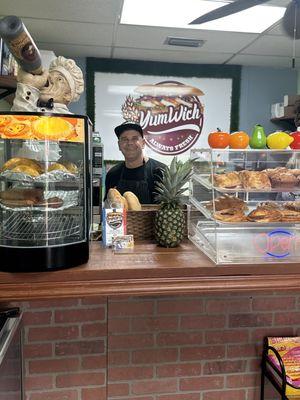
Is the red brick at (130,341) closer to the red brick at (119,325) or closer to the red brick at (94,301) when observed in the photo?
the red brick at (119,325)

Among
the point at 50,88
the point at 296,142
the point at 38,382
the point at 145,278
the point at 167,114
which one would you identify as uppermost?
the point at 167,114

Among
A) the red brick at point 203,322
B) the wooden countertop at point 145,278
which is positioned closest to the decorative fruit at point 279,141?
the wooden countertop at point 145,278

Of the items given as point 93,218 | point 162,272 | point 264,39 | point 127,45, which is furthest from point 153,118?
point 162,272

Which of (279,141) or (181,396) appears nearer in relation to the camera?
(279,141)

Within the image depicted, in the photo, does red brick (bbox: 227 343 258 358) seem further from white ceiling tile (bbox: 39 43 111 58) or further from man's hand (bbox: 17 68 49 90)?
white ceiling tile (bbox: 39 43 111 58)

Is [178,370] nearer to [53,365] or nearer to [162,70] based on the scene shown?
[53,365]

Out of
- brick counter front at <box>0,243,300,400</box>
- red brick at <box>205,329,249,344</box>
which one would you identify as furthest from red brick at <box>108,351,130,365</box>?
red brick at <box>205,329,249,344</box>

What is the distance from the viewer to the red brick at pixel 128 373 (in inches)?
56.9

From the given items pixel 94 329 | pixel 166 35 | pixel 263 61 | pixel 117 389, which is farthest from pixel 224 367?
pixel 263 61

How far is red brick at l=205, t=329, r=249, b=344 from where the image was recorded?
4.89 ft

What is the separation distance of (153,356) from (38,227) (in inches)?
31.0

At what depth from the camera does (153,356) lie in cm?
146

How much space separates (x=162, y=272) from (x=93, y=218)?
57 centimetres

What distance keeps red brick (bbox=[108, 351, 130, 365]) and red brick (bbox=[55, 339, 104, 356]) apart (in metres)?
0.04
